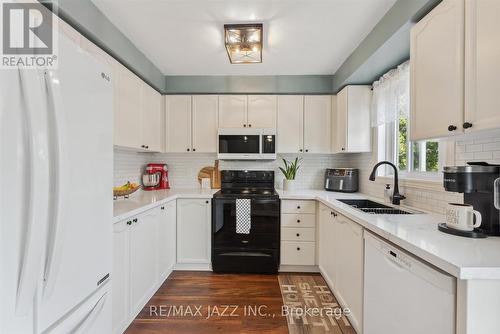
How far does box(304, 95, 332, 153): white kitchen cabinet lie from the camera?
3.15 meters

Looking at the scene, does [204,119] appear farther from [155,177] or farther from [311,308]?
Result: [311,308]

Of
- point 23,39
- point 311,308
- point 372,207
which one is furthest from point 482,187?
point 23,39

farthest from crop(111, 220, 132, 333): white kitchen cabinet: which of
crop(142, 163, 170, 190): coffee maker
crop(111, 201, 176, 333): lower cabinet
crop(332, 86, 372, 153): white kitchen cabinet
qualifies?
crop(332, 86, 372, 153): white kitchen cabinet

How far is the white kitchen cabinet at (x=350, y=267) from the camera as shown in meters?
1.67

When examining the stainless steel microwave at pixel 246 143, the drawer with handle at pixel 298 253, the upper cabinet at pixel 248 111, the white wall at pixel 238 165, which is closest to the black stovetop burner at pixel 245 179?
the white wall at pixel 238 165

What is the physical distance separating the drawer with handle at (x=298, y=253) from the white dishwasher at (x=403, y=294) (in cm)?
117

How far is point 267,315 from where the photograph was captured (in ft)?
6.61

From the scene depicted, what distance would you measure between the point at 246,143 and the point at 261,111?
48 centimetres

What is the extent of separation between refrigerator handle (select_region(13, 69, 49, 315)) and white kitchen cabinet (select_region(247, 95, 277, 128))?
251 cm

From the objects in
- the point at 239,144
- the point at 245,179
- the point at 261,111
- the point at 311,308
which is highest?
the point at 261,111

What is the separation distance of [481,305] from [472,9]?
1.27 meters

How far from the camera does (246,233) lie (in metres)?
2.73

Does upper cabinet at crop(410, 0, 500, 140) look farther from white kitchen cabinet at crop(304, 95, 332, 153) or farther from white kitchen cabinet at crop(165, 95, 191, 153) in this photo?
white kitchen cabinet at crop(165, 95, 191, 153)

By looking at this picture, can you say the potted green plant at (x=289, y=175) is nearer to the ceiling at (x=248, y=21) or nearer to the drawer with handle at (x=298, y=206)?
the drawer with handle at (x=298, y=206)
